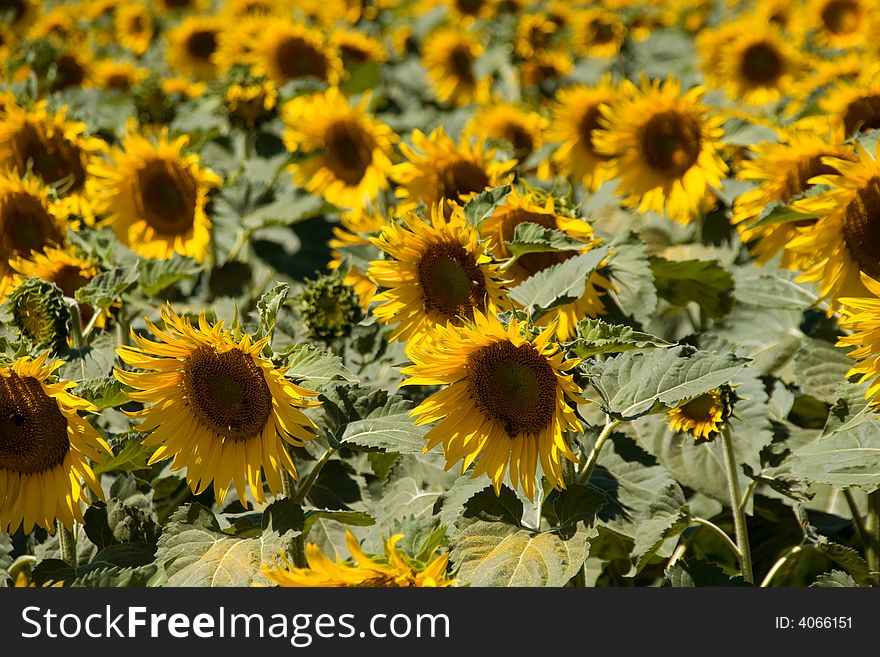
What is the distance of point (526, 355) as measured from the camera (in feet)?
6.25

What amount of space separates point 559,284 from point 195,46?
367 cm

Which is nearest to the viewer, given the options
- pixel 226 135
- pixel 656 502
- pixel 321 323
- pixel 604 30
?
pixel 656 502

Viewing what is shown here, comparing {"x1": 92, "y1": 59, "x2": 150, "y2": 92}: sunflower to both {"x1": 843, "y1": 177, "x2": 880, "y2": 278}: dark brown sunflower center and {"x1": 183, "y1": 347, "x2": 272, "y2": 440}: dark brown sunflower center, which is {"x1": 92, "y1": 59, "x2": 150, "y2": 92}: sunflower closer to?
{"x1": 183, "y1": 347, "x2": 272, "y2": 440}: dark brown sunflower center

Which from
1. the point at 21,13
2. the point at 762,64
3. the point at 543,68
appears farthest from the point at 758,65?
the point at 21,13

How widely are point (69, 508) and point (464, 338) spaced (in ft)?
2.98

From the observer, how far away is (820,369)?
266cm

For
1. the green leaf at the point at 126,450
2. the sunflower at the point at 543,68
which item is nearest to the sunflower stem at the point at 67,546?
the green leaf at the point at 126,450

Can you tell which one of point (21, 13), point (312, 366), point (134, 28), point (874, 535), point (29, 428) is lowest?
point (874, 535)

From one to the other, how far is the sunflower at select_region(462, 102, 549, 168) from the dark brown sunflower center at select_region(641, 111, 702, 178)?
695mm

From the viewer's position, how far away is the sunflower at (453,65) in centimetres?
515

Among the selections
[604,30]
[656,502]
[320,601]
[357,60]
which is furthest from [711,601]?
[604,30]

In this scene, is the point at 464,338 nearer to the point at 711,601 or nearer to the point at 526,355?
the point at 526,355

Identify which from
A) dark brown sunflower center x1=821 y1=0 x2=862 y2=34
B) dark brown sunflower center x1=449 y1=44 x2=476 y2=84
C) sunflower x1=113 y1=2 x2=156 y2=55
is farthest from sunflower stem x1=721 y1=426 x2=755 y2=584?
sunflower x1=113 y1=2 x2=156 y2=55

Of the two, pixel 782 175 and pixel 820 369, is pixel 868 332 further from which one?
pixel 782 175
